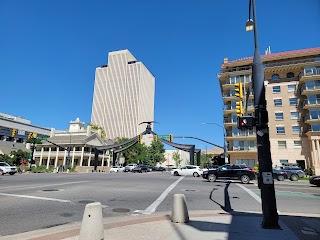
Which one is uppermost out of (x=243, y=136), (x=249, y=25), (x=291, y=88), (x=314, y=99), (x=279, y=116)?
(x=291, y=88)

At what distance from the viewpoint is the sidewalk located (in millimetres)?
5004

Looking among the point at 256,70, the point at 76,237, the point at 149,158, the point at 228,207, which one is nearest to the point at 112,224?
the point at 76,237

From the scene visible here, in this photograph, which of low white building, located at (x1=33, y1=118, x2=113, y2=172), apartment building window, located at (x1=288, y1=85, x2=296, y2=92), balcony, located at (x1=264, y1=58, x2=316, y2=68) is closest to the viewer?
apartment building window, located at (x1=288, y1=85, x2=296, y2=92)

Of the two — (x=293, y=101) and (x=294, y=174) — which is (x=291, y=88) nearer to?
(x=293, y=101)

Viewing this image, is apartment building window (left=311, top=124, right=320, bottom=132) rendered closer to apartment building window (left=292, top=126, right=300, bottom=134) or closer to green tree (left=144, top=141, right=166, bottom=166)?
apartment building window (left=292, top=126, right=300, bottom=134)

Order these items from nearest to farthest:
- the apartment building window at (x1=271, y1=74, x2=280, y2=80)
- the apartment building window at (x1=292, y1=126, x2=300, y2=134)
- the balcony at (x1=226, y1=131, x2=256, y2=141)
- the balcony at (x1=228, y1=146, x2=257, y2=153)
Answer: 1. the apartment building window at (x1=292, y1=126, x2=300, y2=134)
2. the balcony at (x1=228, y1=146, x2=257, y2=153)
3. the balcony at (x1=226, y1=131, x2=256, y2=141)
4. the apartment building window at (x1=271, y1=74, x2=280, y2=80)

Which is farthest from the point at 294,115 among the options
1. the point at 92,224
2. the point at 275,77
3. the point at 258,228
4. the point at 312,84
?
the point at 92,224

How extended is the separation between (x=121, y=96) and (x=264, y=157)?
139m

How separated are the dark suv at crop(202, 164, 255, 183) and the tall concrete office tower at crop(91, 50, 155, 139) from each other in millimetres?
115640

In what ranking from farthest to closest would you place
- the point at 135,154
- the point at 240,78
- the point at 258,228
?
the point at 135,154, the point at 240,78, the point at 258,228

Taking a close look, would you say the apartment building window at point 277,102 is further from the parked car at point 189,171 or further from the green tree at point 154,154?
the green tree at point 154,154

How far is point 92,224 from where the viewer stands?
4.33 m

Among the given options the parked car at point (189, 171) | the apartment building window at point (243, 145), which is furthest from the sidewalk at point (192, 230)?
the apartment building window at point (243, 145)

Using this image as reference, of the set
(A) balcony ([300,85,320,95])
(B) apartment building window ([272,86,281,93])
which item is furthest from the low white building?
(A) balcony ([300,85,320,95])
